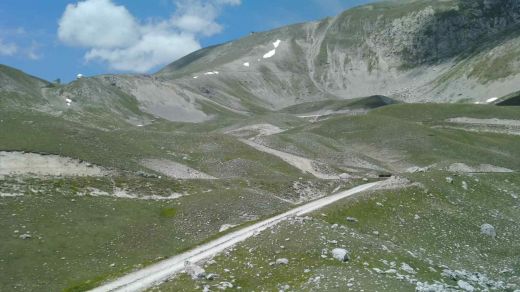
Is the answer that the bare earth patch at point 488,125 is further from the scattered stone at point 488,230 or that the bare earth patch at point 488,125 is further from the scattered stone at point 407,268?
the scattered stone at point 407,268

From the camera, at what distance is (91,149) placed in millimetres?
62469

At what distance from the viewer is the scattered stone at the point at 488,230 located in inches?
1537

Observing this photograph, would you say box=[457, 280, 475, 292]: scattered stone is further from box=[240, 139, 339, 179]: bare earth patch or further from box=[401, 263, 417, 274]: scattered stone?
box=[240, 139, 339, 179]: bare earth patch

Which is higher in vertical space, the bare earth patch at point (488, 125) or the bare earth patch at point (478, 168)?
the bare earth patch at point (478, 168)

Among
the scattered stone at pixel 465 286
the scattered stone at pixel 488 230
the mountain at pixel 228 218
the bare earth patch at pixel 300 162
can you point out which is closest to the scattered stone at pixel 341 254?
the mountain at pixel 228 218

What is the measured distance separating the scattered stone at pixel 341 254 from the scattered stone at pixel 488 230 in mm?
16503

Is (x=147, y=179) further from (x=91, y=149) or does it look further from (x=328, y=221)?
(x=328, y=221)

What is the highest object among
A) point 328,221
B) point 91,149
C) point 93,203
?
point 91,149

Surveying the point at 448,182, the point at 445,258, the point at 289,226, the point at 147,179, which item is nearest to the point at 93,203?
the point at 147,179

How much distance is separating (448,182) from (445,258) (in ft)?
54.4

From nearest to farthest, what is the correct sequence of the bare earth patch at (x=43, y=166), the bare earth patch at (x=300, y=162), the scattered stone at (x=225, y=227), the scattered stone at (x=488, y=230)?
the scattered stone at (x=488, y=230) < the scattered stone at (x=225, y=227) < the bare earth patch at (x=43, y=166) < the bare earth patch at (x=300, y=162)

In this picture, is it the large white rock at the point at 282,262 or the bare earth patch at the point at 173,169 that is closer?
the large white rock at the point at 282,262

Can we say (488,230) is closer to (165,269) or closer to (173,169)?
(165,269)

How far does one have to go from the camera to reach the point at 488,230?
39250mm
